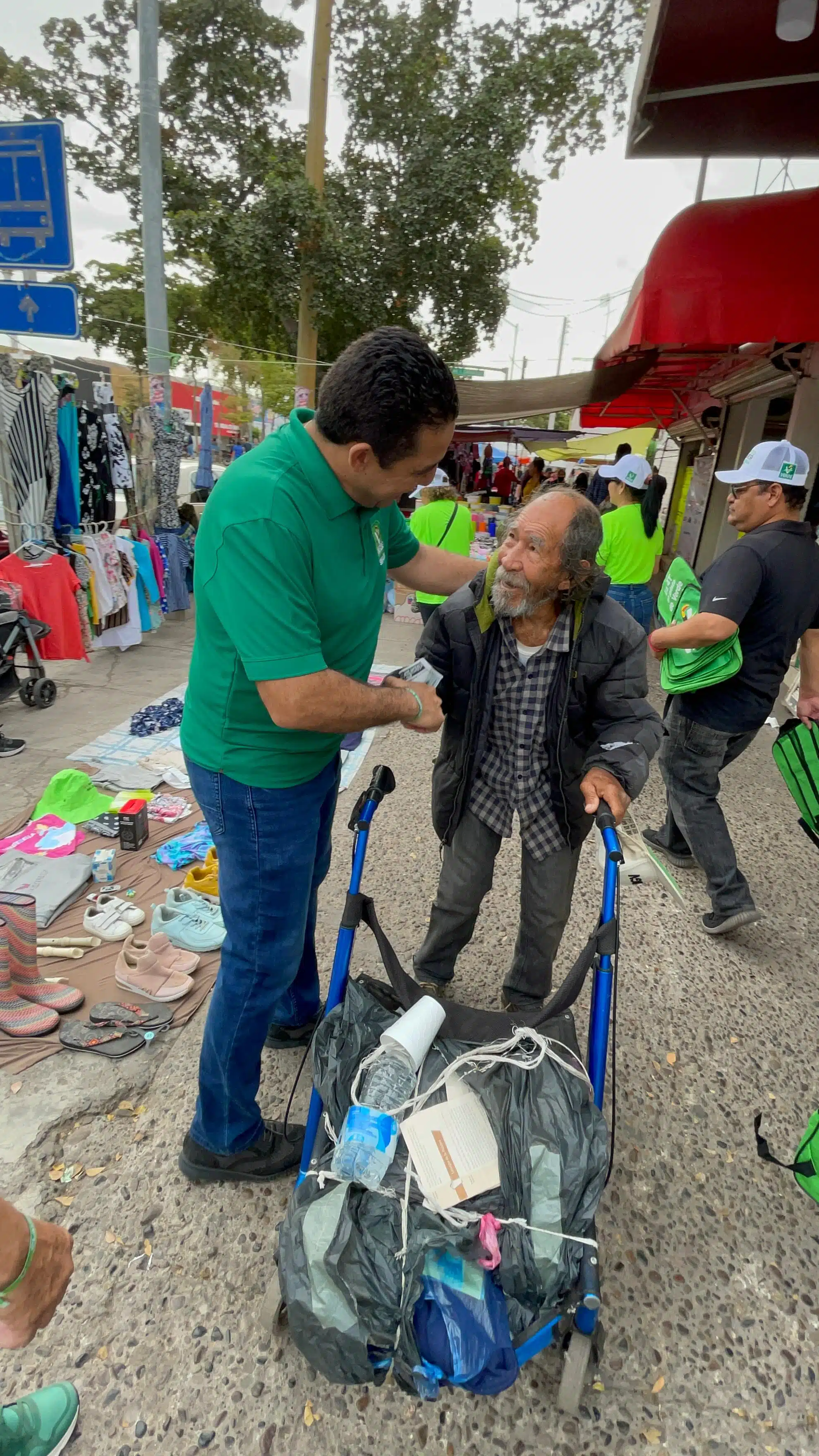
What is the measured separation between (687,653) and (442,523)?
12.4 feet

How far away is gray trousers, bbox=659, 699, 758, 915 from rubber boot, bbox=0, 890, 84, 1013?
2.79 metres

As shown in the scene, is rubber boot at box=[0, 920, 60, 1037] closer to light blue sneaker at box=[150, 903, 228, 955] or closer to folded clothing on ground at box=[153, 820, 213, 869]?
light blue sneaker at box=[150, 903, 228, 955]

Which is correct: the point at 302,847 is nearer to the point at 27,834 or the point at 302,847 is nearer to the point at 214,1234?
the point at 214,1234

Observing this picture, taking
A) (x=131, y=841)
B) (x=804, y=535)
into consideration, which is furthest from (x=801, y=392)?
(x=131, y=841)

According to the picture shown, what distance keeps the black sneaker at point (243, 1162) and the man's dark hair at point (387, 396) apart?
6.37ft

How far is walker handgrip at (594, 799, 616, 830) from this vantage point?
191 cm

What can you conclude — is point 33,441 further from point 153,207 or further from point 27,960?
point 27,960

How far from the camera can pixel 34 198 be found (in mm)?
4098

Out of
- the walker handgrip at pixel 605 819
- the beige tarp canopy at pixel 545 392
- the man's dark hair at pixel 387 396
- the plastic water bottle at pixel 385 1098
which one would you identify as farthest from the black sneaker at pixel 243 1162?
the beige tarp canopy at pixel 545 392

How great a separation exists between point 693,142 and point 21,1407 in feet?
23.8

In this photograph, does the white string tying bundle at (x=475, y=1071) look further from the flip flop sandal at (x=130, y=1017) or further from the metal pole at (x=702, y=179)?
the metal pole at (x=702, y=179)

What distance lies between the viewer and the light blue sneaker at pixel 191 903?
3.20 meters

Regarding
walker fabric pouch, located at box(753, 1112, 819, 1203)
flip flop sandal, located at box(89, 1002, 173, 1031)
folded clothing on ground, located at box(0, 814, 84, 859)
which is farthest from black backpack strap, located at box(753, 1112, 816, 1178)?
folded clothing on ground, located at box(0, 814, 84, 859)

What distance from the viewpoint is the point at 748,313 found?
4.35m
